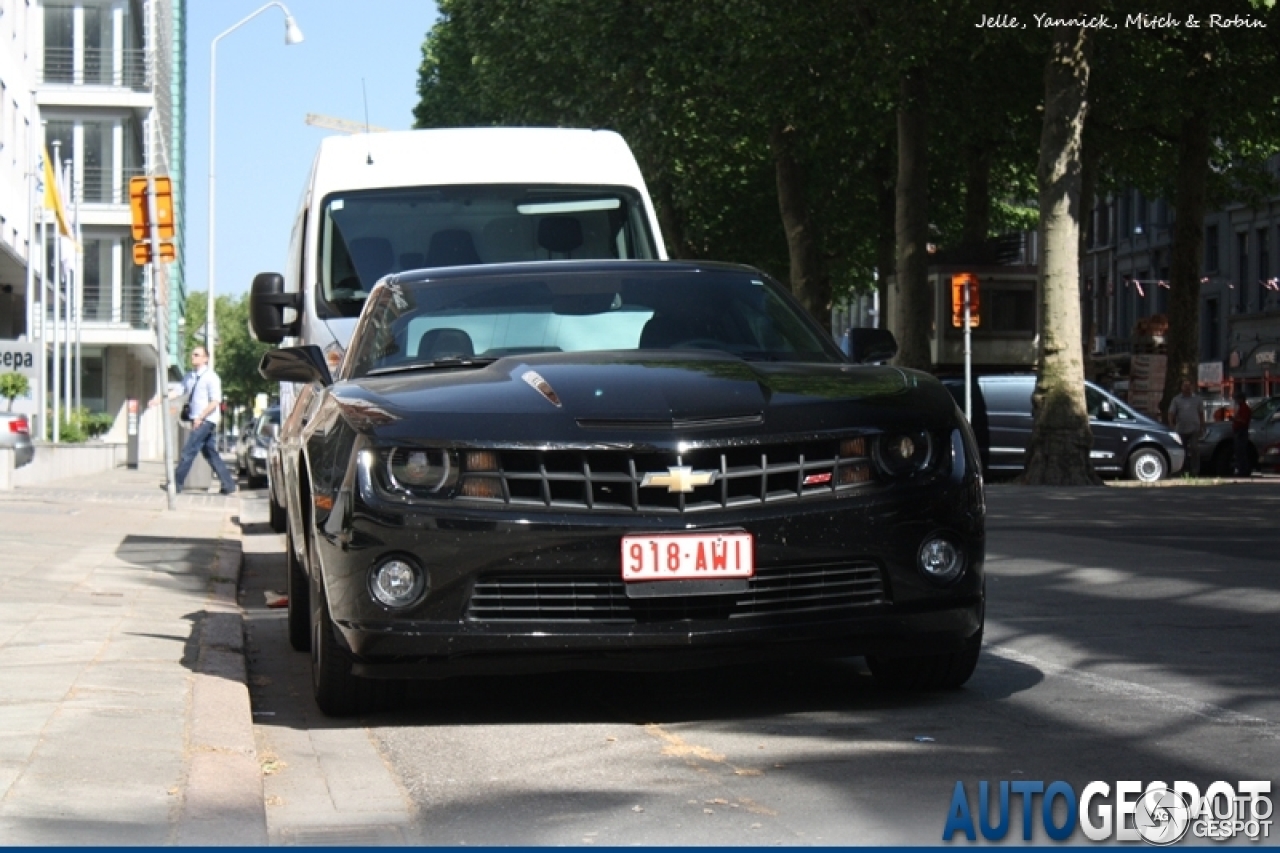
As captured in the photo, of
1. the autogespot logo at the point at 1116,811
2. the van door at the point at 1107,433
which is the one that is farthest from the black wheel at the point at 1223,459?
the autogespot logo at the point at 1116,811

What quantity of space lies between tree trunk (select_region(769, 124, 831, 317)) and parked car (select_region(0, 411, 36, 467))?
18.4 meters

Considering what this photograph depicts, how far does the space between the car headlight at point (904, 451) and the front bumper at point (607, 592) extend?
0.26 feet

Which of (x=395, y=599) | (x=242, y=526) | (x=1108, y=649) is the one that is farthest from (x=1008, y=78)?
(x=395, y=599)

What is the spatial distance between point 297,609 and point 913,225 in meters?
27.1

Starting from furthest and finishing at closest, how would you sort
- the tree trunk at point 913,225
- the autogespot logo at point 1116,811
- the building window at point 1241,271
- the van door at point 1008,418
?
the building window at point 1241,271 → the tree trunk at point 913,225 → the van door at point 1008,418 → the autogespot logo at point 1116,811

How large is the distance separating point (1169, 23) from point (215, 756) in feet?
94.7

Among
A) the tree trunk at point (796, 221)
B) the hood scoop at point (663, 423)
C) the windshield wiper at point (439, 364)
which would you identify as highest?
the tree trunk at point (796, 221)

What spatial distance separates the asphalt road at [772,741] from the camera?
17.6ft

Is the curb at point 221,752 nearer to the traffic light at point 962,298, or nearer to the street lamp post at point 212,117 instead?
the traffic light at point 962,298

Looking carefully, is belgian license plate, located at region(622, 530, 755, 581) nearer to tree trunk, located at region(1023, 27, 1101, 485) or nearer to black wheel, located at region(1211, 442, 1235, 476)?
tree trunk, located at region(1023, 27, 1101, 485)

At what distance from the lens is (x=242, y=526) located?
67.0 ft

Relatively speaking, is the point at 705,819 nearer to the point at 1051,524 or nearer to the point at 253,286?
the point at 253,286

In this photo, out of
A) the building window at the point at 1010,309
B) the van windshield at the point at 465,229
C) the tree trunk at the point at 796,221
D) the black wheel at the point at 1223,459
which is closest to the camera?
the van windshield at the point at 465,229

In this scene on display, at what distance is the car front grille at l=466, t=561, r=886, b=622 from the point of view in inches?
263
